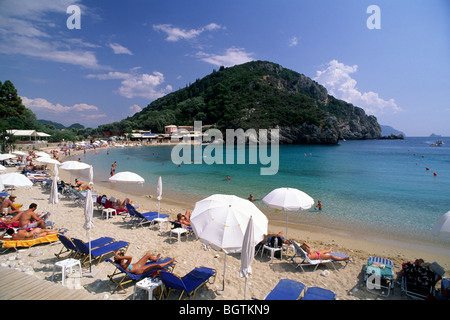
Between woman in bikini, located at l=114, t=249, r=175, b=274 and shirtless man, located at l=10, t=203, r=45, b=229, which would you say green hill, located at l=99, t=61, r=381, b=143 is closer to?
shirtless man, located at l=10, t=203, r=45, b=229

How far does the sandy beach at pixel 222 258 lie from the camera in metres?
5.16

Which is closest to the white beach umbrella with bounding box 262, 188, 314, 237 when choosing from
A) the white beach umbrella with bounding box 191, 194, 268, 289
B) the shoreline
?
the white beach umbrella with bounding box 191, 194, 268, 289

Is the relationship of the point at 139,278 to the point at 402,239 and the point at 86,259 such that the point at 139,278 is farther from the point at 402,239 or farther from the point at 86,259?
the point at 402,239

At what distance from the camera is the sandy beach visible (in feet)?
16.9

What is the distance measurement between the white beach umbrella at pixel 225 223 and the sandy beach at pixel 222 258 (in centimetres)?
129

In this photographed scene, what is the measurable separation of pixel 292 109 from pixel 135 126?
69.6 metres

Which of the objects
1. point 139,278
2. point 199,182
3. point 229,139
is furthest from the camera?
point 229,139

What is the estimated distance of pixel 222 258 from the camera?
680 cm

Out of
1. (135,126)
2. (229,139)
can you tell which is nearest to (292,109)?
(229,139)

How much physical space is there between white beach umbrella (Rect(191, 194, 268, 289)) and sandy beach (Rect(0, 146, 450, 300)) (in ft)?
4.23

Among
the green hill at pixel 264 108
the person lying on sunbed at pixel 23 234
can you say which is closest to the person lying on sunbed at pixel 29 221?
the person lying on sunbed at pixel 23 234

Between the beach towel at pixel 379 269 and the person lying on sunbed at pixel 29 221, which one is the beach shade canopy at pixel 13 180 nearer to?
the person lying on sunbed at pixel 29 221

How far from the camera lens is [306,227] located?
11.0m

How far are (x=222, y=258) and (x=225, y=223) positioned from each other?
103 inches
